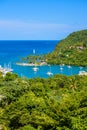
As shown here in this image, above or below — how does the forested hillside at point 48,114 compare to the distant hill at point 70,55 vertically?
below

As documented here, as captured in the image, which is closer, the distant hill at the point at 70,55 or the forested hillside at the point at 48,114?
the forested hillside at the point at 48,114

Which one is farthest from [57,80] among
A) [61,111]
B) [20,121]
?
[61,111]

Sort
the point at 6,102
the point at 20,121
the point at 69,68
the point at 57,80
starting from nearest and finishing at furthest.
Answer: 1. the point at 20,121
2. the point at 6,102
3. the point at 57,80
4. the point at 69,68

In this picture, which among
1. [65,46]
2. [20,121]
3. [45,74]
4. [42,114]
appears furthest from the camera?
[65,46]

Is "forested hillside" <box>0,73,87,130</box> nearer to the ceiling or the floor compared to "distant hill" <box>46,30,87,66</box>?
nearer to the floor

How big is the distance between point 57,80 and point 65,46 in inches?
2496

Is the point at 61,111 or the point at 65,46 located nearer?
the point at 61,111

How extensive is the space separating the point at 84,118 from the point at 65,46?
85.7 meters

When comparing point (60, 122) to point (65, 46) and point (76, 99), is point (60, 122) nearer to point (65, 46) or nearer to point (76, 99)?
point (76, 99)

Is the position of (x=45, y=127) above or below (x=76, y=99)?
below

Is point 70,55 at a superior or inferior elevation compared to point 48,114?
superior

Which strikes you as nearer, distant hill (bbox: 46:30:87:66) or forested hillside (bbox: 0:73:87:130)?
forested hillside (bbox: 0:73:87:130)

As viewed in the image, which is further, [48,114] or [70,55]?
[70,55]

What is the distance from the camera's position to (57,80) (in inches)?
1347
